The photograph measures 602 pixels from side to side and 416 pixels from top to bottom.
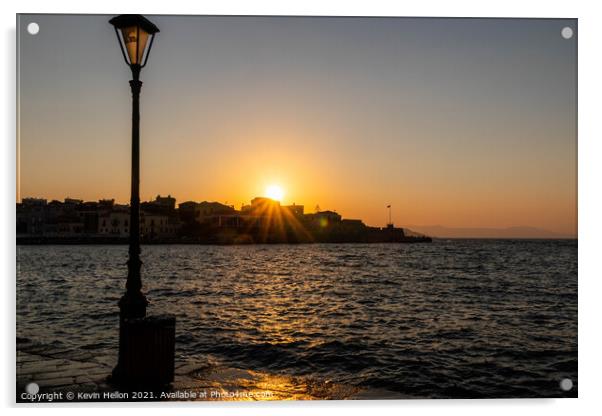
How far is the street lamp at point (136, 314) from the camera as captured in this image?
5480 mm

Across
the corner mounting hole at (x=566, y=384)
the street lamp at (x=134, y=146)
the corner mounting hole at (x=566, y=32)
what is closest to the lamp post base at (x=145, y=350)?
the street lamp at (x=134, y=146)

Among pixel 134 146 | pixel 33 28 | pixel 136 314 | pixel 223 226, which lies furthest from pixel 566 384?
pixel 223 226

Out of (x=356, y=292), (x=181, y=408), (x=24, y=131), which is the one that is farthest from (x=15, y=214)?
(x=356, y=292)

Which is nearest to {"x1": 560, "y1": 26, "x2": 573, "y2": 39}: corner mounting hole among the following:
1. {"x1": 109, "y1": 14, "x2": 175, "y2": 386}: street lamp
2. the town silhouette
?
{"x1": 109, "y1": 14, "x2": 175, "y2": 386}: street lamp

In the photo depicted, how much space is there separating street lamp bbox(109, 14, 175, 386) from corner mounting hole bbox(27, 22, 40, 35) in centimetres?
135

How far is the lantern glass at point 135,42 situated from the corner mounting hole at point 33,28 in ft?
4.72

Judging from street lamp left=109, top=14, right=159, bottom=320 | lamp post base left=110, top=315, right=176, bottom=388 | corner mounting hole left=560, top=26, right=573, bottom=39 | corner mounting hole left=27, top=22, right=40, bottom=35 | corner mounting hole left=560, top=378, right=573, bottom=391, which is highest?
corner mounting hole left=560, top=26, right=573, bottom=39

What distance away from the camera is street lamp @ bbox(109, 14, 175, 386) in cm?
548

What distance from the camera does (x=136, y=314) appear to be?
18.1 feet

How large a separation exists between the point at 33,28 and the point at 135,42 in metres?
1.65

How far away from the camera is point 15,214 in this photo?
6184 millimetres

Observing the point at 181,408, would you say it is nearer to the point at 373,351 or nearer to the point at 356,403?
the point at 356,403

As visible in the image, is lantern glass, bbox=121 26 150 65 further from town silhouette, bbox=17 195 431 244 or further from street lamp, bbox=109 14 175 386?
town silhouette, bbox=17 195 431 244

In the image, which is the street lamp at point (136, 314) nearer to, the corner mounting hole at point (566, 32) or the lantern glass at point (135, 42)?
the lantern glass at point (135, 42)
